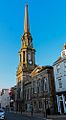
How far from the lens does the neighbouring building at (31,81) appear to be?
176 ft

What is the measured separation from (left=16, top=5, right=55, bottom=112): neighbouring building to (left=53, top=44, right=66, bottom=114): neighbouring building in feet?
10.6

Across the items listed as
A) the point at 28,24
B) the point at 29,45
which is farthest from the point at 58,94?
the point at 28,24

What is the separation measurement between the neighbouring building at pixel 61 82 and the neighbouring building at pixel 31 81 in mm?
3232

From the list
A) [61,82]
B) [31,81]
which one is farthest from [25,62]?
[61,82]

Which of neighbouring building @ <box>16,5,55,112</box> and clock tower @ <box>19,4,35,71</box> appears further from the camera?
clock tower @ <box>19,4,35,71</box>

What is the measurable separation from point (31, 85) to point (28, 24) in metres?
33.7

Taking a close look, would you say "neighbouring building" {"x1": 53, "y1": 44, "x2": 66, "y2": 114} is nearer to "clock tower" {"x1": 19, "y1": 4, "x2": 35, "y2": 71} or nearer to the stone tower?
the stone tower

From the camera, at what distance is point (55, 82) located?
5006cm

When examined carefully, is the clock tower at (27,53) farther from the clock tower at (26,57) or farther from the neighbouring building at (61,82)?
the neighbouring building at (61,82)

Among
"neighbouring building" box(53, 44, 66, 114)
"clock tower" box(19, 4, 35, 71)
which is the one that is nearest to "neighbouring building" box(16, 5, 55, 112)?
"clock tower" box(19, 4, 35, 71)

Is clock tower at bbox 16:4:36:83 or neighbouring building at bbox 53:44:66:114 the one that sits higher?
clock tower at bbox 16:4:36:83

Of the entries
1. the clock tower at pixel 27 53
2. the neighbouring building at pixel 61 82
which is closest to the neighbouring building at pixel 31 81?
the clock tower at pixel 27 53

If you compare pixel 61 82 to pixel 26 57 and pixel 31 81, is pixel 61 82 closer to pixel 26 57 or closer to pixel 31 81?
pixel 31 81

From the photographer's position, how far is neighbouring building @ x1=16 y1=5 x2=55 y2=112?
5353 cm
